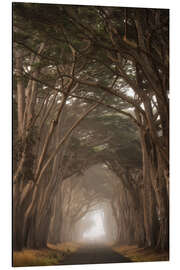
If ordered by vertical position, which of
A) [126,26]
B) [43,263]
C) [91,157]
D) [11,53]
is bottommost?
[43,263]

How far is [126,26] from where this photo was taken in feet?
28.9

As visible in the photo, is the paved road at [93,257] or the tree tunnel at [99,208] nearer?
the paved road at [93,257]

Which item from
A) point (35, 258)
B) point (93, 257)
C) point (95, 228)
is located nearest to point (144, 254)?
point (93, 257)

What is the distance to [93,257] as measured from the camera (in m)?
9.88

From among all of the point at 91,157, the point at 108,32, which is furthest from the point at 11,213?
the point at 91,157

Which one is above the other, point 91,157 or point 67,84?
point 67,84

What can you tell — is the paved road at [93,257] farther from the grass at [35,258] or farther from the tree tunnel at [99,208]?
the tree tunnel at [99,208]

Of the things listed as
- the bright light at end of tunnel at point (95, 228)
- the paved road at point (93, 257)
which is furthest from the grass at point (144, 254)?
the bright light at end of tunnel at point (95, 228)

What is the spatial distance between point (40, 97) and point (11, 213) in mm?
3571

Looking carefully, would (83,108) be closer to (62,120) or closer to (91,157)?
(62,120)

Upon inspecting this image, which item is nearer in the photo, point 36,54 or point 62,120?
point 36,54

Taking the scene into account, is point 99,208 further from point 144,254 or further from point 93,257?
point 93,257

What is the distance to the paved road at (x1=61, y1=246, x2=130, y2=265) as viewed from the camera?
942 cm

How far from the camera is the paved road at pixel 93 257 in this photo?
942cm
